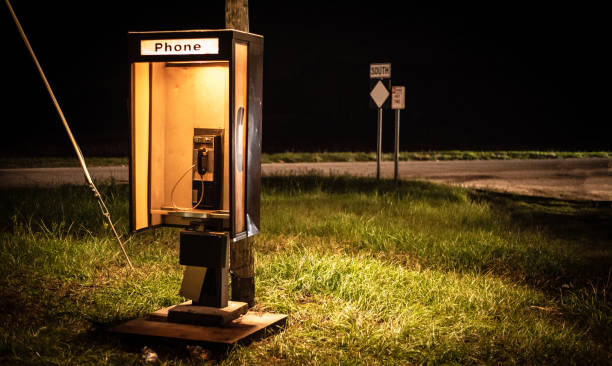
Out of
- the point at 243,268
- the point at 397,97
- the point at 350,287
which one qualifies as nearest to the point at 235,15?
the point at 243,268

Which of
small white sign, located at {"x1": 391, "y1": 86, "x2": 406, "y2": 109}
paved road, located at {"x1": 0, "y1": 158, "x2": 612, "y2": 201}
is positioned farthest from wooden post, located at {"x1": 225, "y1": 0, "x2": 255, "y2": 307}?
small white sign, located at {"x1": 391, "y1": 86, "x2": 406, "y2": 109}

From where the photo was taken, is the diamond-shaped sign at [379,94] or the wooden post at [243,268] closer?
the wooden post at [243,268]

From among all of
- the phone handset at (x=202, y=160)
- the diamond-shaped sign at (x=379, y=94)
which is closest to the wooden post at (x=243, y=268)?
the phone handset at (x=202, y=160)

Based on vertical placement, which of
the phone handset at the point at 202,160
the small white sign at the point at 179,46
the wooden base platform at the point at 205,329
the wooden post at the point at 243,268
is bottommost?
the wooden base platform at the point at 205,329

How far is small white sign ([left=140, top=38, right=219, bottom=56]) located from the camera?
4.48 m

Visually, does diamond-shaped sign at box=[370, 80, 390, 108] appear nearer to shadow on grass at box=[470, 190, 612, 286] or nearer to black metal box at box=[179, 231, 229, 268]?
shadow on grass at box=[470, 190, 612, 286]

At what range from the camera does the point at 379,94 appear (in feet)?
47.4

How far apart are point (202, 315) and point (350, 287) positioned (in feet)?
4.55

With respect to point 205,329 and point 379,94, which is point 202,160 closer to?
point 205,329

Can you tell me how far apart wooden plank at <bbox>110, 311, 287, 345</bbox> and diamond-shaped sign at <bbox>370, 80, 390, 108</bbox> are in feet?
33.0

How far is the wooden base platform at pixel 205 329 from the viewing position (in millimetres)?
4414

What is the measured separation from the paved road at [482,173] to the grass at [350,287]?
4901mm

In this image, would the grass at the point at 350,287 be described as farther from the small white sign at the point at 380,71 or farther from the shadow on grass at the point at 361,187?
the small white sign at the point at 380,71

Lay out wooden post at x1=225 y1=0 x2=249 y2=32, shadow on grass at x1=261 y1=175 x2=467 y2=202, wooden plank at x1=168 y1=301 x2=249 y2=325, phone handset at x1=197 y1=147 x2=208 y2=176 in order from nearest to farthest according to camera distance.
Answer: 1. wooden plank at x1=168 y1=301 x2=249 y2=325
2. phone handset at x1=197 y1=147 x2=208 y2=176
3. wooden post at x1=225 y1=0 x2=249 y2=32
4. shadow on grass at x1=261 y1=175 x2=467 y2=202
